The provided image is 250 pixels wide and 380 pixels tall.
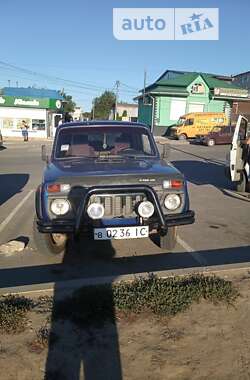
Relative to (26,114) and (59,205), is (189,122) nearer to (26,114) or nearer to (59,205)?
(26,114)

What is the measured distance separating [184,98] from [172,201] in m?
42.1

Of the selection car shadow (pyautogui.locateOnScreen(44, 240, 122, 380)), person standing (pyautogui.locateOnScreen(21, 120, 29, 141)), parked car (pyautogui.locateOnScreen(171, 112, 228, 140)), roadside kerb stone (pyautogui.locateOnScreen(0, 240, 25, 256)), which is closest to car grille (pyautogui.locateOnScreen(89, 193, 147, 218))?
car shadow (pyautogui.locateOnScreen(44, 240, 122, 380))

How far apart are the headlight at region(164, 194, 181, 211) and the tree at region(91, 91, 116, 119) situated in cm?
8636

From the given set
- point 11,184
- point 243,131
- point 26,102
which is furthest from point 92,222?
point 26,102

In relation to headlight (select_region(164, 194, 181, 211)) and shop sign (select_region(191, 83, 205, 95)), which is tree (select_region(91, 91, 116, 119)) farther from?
headlight (select_region(164, 194, 181, 211))

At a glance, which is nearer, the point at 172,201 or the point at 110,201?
the point at 110,201

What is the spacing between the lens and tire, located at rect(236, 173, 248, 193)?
37.0 feet

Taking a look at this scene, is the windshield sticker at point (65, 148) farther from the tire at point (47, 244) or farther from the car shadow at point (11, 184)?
the car shadow at point (11, 184)

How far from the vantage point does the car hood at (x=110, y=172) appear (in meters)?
5.13

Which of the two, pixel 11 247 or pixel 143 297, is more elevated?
pixel 143 297

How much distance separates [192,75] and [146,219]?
44.1 meters

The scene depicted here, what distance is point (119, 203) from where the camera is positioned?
17.3 feet

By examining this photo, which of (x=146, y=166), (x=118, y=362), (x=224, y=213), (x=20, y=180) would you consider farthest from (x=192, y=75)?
(x=118, y=362)

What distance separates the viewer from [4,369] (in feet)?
10.2
